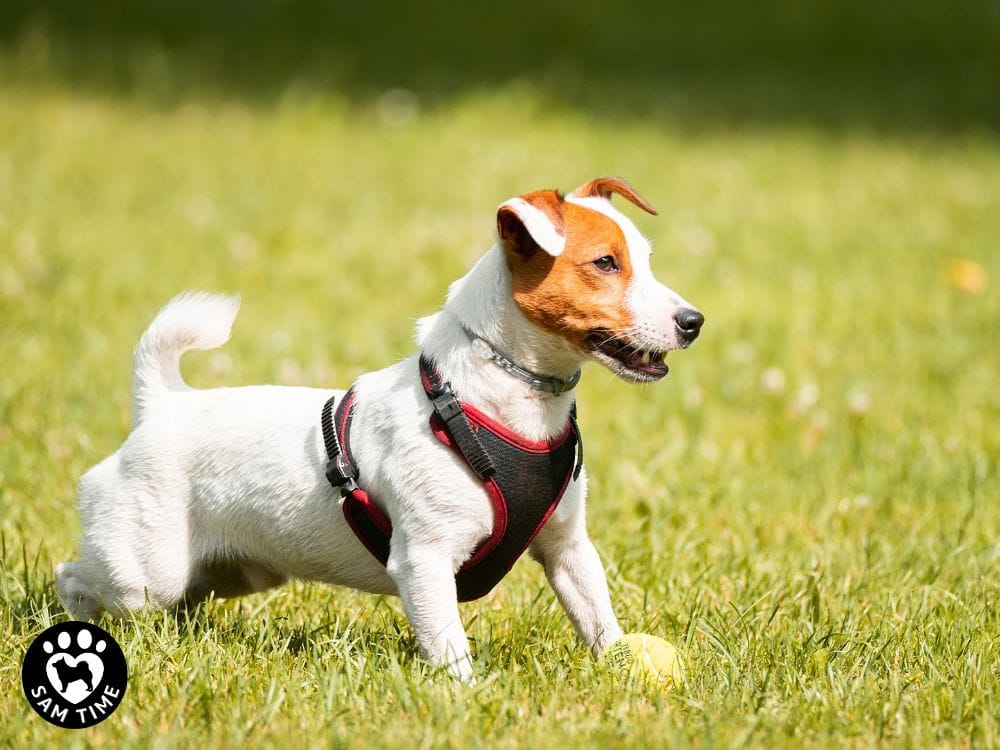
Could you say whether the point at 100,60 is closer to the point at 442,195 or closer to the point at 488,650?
the point at 442,195

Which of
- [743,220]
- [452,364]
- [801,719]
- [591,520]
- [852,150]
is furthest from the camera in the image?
[852,150]

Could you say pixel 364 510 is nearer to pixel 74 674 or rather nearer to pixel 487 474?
pixel 487 474

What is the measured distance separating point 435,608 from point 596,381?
296 cm

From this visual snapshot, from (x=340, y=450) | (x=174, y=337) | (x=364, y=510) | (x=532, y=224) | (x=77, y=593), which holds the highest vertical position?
(x=532, y=224)

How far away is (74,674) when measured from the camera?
2.95 metres

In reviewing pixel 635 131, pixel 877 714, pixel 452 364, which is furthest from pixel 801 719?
pixel 635 131

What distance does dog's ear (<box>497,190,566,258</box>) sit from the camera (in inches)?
117

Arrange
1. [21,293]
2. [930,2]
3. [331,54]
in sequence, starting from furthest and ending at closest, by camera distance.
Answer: [930,2], [331,54], [21,293]

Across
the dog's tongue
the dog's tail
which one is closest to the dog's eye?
the dog's tongue

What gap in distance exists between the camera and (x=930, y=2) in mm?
16188

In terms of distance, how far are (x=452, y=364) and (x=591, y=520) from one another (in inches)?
58.9

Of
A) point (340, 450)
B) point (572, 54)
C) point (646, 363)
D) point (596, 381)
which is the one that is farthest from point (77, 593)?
point (572, 54)

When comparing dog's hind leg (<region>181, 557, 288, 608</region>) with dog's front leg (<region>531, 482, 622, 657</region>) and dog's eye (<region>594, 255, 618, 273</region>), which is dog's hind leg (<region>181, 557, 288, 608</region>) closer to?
dog's front leg (<region>531, 482, 622, 657</region>)

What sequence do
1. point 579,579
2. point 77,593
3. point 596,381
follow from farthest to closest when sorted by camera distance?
point 596,381 < point 77,593 < point 579,579
